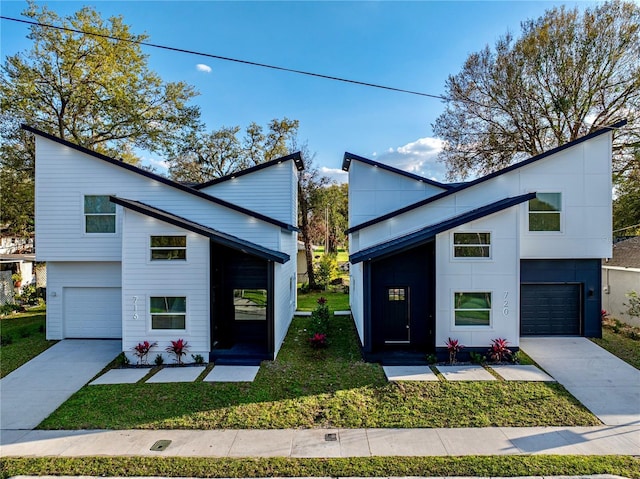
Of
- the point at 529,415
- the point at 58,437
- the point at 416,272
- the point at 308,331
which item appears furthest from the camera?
the point at 308,331

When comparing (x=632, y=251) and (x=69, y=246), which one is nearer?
(x=69, y=246)

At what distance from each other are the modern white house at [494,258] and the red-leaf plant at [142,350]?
6.24 m

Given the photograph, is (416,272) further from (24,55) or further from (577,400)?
(24,55)

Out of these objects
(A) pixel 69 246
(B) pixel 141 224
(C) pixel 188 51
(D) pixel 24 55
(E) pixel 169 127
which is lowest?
(A) pixel 69 246

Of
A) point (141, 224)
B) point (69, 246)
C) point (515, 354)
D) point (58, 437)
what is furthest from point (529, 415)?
point (69, 246)

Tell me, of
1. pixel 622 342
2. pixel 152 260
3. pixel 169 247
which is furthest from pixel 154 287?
pixel 622 342

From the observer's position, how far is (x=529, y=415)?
6.25 m

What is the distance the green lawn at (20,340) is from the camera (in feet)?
30.3

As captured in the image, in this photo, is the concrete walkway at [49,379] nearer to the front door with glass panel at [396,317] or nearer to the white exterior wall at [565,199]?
the front door with glass panel at [396,317]

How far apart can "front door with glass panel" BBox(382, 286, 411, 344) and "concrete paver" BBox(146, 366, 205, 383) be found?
5.62 meters

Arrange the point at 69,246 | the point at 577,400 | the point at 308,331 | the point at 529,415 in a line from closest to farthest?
the point at 529,415 < the point at 577,400 < the point at 69,246 < the point at 308,331

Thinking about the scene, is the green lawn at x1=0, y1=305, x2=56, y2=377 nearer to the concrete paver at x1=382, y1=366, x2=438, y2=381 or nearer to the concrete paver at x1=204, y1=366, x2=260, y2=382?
the concrete paver at x1=204, y1=366, x2=260, y2=382

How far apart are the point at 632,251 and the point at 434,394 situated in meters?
13.4

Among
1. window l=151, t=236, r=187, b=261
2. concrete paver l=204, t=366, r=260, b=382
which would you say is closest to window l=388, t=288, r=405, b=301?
concrete paver l=204, t=366, r=260, b=382
